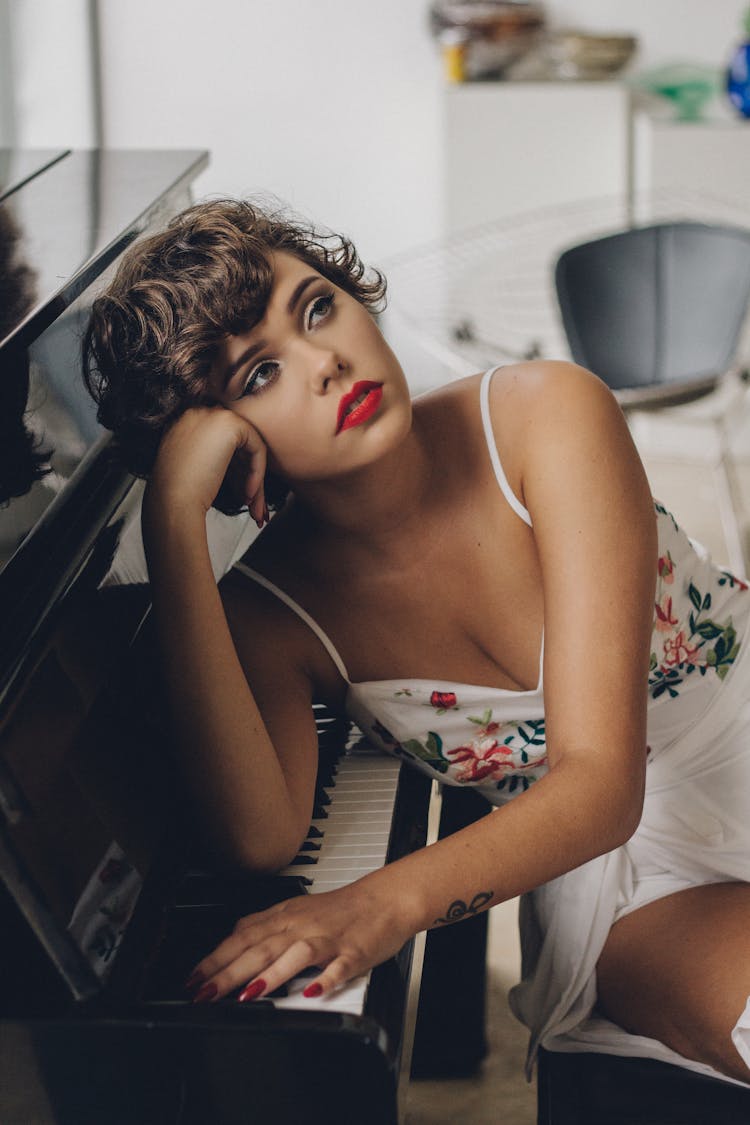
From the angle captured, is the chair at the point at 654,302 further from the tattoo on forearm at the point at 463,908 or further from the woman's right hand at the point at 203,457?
the tattoo on forearm at the point at 463,908

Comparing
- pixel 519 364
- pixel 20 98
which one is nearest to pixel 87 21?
pixel 20 98

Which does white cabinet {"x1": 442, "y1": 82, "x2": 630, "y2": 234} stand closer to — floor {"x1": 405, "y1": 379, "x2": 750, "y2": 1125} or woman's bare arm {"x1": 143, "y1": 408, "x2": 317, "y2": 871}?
floor {"x1": 405, "y1": 379, "x2": 750, "y2": 1125}

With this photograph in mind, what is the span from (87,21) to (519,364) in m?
4.54

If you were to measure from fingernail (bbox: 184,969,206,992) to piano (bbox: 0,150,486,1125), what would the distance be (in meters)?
0.01

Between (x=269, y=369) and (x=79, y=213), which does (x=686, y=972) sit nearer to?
(x=269, y=369)

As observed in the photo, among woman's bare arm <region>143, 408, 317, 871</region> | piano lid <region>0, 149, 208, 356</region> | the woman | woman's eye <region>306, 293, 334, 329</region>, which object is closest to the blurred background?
piano lid <region>0, 149, 208, 356</region>

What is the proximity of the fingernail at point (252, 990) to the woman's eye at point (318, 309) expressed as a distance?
65cm

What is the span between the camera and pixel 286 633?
1.47 meters

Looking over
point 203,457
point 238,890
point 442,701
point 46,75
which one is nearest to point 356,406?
point 203,457

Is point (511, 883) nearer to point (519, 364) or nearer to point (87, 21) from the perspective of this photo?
point (519, 364)

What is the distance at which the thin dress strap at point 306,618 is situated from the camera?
1.47 m

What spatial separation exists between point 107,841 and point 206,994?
0.15m

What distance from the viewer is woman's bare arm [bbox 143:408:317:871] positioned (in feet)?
4.13

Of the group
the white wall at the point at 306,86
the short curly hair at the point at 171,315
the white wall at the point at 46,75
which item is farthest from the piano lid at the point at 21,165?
the white wall at the point at 306,86
